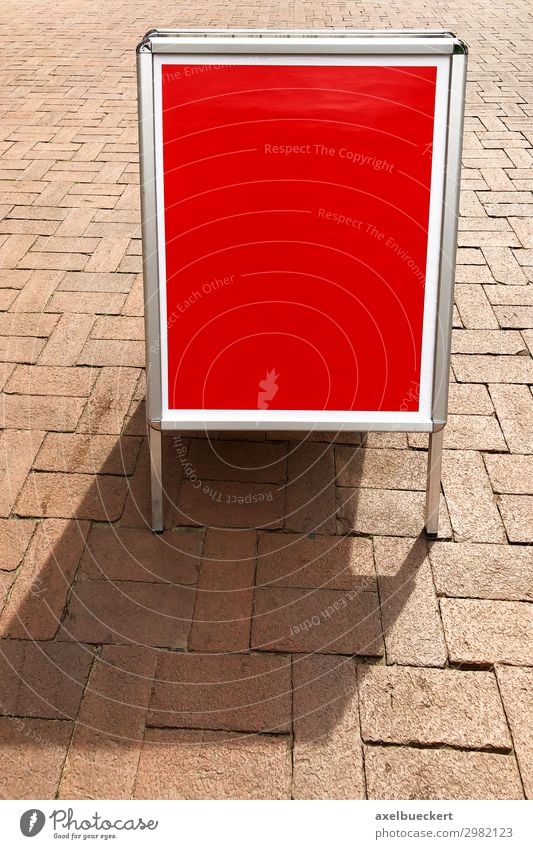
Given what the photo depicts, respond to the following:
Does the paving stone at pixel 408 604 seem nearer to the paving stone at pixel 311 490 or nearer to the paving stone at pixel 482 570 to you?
the paving stone at pixel 482 570

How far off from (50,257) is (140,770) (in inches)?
121

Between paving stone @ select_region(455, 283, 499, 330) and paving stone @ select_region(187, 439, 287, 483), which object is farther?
paving stone @ select_region(455, 283, 499, 330)

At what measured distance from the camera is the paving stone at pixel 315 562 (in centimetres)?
264

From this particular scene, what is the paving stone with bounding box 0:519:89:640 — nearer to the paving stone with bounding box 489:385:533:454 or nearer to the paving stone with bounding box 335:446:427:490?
the paving stone with bounding box 335:446:427:490

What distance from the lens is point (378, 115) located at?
2.57 metres

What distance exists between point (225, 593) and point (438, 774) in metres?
0.80

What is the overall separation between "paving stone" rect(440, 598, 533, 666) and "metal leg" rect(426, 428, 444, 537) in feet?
0.95

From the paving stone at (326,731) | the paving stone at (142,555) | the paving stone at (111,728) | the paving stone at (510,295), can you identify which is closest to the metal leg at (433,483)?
the paving stone at (326,731)

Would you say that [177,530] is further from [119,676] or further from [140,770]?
[140,770]

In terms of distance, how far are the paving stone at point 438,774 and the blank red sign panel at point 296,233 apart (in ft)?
3.37

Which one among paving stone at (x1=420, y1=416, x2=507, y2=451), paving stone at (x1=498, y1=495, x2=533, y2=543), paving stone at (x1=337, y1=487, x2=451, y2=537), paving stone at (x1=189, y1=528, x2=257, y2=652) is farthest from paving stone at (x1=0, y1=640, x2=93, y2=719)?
paving stone at (x1=420, y1=416, x2=507, y2=451)

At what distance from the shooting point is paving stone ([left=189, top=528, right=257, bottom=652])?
246 cm

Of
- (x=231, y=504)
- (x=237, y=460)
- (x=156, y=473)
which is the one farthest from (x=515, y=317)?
(x=156, y=473)
